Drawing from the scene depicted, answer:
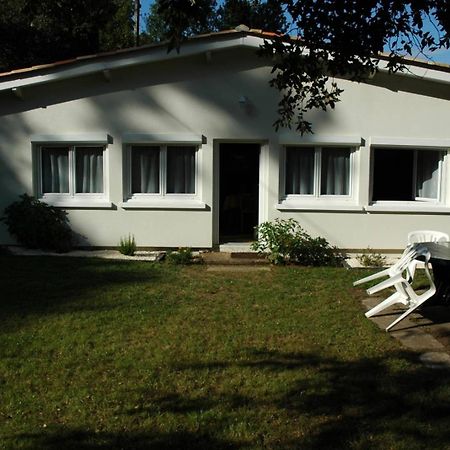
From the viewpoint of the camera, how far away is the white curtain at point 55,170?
1112 cm

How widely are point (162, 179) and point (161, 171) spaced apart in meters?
0.16

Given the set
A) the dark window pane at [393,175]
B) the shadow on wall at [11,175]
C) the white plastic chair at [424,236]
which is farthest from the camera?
the dark window pane at [393,175]

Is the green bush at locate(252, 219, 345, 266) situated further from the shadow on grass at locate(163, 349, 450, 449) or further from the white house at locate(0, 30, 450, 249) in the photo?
the shadow on grass at locate(163, 349, 450, 449)

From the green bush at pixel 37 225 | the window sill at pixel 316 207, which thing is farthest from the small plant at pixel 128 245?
the window sill at pixel 316 207

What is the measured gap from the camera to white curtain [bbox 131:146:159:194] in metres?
11.1

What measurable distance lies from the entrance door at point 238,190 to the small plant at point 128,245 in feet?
7.63

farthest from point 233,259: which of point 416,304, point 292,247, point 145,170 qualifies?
point 416,304

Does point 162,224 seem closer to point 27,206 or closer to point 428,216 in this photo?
point 27,206

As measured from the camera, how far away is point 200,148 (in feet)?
35.5

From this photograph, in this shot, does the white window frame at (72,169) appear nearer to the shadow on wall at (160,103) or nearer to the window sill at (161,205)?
the shadow on wall at (160,103)

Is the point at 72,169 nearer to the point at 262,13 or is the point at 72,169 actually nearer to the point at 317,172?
the point at 317,172

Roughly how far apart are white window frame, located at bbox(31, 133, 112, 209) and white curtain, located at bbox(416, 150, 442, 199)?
6.22m

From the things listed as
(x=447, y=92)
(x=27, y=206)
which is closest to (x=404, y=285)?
(x=447, y=92)

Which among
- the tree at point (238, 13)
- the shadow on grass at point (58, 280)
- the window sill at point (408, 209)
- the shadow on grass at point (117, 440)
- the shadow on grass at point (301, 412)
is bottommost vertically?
the shadow on grass at point (117, 440)
